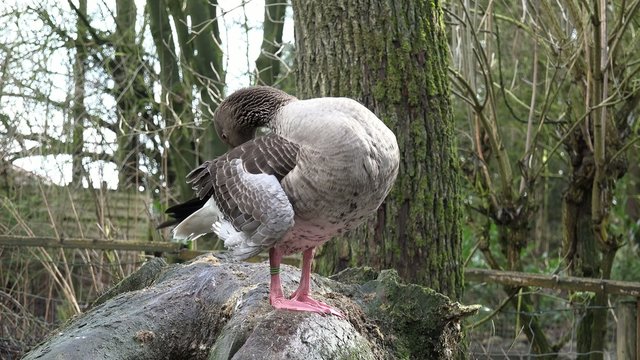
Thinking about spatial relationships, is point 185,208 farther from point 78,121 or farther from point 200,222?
point 78,121

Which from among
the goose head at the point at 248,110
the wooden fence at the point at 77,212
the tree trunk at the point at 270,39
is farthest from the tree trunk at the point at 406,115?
the tree trunk at the point at 270,39

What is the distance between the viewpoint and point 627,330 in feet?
16.0

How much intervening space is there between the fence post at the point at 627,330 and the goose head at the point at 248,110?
2915 mm

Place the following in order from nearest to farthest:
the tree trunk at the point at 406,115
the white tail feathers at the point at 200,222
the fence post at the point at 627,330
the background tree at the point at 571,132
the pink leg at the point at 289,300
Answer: the pink leg at the point at 289,300 < the white tail feathers at the point at 200,222 < the tree trunk at the point at 406,115 < the fence post at the point at 627,330 < the background tree at the point at 571,132

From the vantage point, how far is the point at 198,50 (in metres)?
8.00

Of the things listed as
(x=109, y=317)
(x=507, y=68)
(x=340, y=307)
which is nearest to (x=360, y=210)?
(x=340, y=307)

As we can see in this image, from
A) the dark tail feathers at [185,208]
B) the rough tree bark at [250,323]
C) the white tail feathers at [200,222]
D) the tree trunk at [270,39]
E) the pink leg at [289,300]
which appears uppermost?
the tree trunk at [270,39]

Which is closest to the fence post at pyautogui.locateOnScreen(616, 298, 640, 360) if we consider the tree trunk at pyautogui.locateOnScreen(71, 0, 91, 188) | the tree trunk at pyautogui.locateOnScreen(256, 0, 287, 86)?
the tree trunk at pyautogui.locateOnScreen(71, 0, 91, 188)

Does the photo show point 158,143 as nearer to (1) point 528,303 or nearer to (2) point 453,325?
(1) point 528,303

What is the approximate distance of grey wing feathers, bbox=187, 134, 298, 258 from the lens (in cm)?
271

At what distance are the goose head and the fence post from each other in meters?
2.91

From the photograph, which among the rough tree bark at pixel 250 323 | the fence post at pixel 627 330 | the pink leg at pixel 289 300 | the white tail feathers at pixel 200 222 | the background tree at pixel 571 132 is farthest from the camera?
the background tree at pixel 571 132

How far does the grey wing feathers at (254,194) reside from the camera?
107 inches

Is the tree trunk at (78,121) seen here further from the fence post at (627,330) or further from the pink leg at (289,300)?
the fence post at (627,330)
